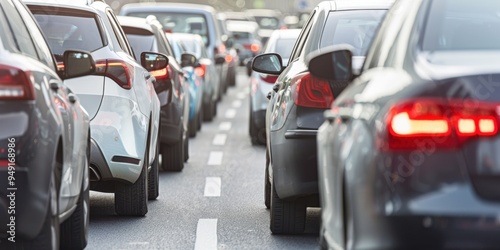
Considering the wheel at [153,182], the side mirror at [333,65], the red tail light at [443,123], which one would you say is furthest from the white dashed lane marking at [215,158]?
the red tail light at [443,123]

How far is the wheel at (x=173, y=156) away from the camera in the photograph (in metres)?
15.3

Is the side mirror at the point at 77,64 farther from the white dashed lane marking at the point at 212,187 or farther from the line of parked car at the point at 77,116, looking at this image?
the white dashed lane marking at the point at 212,187

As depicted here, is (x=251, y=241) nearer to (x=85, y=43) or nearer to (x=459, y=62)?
(x=85, y=43)

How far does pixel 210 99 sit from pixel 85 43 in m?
13.7

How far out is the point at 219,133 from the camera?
72.5 feet

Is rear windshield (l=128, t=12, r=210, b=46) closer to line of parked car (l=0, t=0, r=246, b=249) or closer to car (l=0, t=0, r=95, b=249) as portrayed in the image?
line of parked car (l=0, t=0, r=246, b=249)

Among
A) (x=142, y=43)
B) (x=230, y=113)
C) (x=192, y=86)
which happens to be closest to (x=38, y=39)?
(x=142, y=43)

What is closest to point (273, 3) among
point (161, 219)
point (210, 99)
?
point (210, 99)

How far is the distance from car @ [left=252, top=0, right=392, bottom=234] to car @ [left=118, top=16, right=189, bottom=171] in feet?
12.1

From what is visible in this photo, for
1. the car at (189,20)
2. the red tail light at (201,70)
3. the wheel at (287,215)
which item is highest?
the wheel at (287,215)

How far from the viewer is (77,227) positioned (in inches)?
338

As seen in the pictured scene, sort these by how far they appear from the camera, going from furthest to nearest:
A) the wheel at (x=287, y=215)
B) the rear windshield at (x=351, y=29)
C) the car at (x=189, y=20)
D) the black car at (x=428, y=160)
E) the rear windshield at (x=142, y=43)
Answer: the car at (x=189, y=20), the rear windshield at (x=142, y=43), the rear windshield at (x=351, y=29), the wheel at (x=287, y=215), the black car at (x=428, y=160)

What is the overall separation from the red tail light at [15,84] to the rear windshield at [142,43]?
8.01 metres

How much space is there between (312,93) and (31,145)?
275 cm
